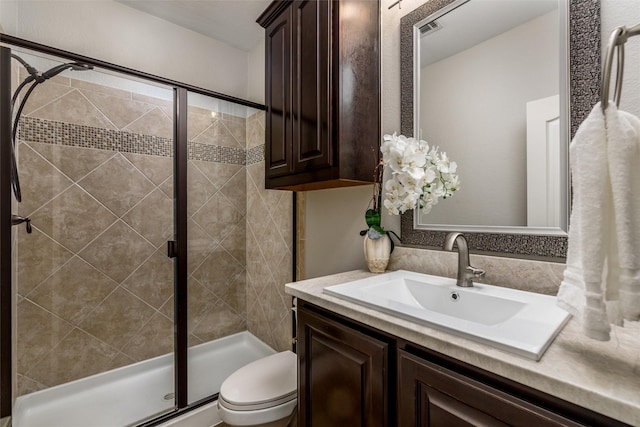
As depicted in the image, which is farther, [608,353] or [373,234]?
[373,234]

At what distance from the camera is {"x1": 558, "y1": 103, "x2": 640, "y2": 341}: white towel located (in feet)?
1.38

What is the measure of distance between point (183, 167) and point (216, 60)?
1107 millimetres

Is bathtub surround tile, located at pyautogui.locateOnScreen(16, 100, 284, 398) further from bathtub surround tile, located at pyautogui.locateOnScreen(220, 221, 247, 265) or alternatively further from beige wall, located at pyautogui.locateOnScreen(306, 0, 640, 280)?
beige wall, located at pyautogui.locateOnScreen(306, 0, 640, 280)

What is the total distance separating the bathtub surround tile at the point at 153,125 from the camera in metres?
1.93

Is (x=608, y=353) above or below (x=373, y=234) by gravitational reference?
below

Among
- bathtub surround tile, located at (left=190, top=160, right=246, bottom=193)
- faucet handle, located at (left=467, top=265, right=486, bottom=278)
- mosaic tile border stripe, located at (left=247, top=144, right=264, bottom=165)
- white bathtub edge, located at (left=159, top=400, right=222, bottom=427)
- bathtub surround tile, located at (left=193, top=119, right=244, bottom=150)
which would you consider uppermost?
bathtub surround tile, located at (left=193, top=119, right=244, bottom=150)

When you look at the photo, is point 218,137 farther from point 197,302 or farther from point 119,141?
point 197,302

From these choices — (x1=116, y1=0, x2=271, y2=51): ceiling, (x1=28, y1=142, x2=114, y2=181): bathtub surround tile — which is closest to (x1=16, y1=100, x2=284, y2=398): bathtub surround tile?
(x1=28, y1=142, x2=114, y2=181): bathtub surround tile

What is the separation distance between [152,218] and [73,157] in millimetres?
579

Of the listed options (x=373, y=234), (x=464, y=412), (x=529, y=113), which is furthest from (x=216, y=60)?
(x=464, y=412)

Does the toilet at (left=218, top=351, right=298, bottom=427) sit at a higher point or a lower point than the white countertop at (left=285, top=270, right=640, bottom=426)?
lower

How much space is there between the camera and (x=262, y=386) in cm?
127

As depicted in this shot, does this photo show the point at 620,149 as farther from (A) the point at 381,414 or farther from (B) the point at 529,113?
(A) the point at 381,414

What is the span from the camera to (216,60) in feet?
7.86
